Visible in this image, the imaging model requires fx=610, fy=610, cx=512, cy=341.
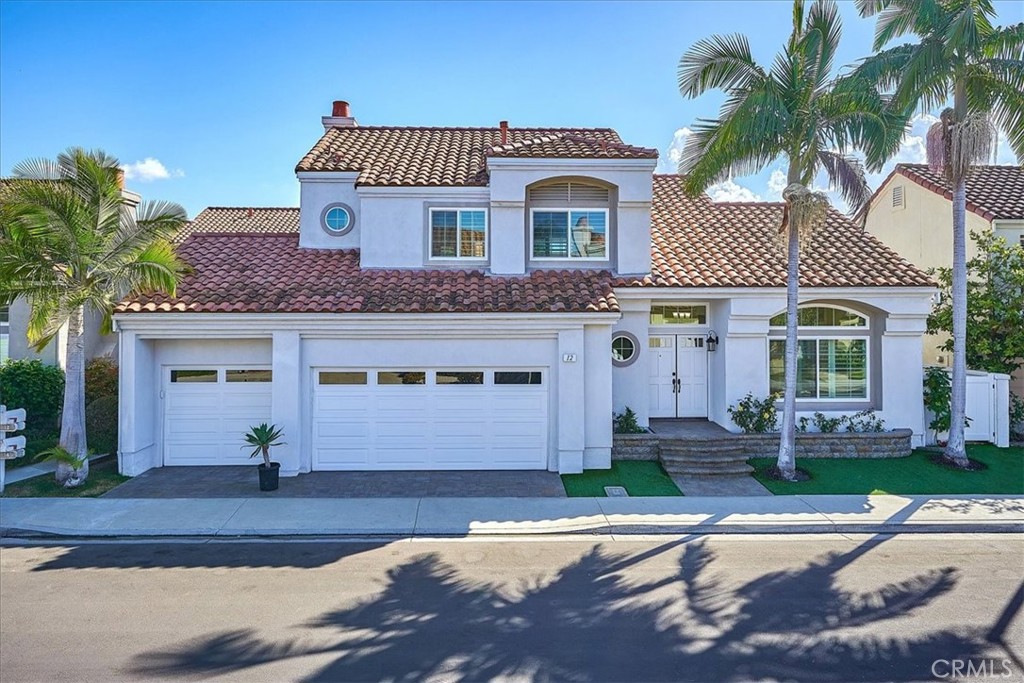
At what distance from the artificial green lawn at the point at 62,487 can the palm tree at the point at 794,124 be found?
12877 millimetres

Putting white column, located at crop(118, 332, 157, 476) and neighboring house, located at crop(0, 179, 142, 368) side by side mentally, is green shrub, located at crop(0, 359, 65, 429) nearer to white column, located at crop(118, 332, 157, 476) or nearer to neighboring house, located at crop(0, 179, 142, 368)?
neighboring house, located at crop(0, 179, 142, 368)

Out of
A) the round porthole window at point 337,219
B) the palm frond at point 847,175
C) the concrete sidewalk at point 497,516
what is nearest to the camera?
the concrete sidewalk at point 497,516

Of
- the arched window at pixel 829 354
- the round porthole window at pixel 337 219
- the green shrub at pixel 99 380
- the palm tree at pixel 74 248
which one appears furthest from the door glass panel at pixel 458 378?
the green shrub at pixel 99 380

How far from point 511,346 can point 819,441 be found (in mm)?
7204

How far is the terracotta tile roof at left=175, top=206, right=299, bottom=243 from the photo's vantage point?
24.0 metres

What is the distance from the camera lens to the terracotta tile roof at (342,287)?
40.9 feet

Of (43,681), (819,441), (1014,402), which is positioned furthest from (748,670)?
(1014,402)

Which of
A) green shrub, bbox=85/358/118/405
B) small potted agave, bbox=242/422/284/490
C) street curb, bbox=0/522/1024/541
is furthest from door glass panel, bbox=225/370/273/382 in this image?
street curb, bbox=0/522/1024/541

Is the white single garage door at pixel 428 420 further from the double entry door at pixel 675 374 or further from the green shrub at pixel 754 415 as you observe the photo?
the green shrub at pixel 754 415

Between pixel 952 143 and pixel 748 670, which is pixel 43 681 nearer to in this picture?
pixel 748 670

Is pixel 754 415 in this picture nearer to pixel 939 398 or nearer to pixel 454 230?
pixel 939 398

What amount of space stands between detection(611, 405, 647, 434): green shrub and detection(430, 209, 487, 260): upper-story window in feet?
16.5

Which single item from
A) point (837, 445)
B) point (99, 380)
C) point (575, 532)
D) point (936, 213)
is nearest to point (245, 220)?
point (99, 380)

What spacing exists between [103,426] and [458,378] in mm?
8042
